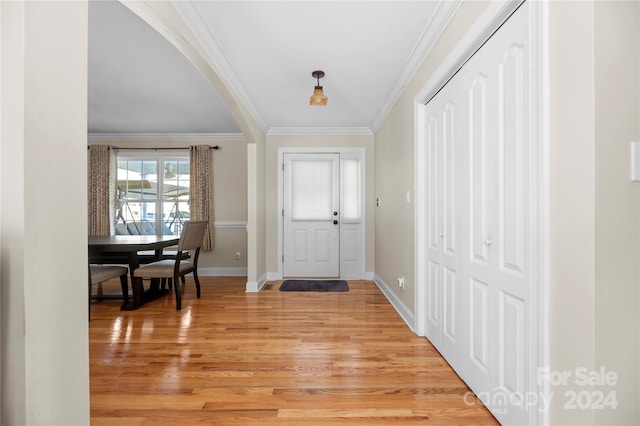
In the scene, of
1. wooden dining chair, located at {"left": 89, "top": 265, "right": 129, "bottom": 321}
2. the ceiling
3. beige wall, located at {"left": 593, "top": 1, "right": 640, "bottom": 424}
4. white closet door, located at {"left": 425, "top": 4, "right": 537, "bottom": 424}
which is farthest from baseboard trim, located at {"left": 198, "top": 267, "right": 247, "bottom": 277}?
beige wall, located at {"left": 593, "top": 1, "right": 640, "bottom": 424}

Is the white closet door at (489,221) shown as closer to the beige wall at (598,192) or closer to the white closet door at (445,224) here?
the white closet door at (445,224)

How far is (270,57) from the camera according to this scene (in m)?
2.73

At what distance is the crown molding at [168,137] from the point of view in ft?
17.7

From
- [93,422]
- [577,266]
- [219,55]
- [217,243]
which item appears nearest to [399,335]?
[577,266]

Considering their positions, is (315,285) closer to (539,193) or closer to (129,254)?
(129,254)

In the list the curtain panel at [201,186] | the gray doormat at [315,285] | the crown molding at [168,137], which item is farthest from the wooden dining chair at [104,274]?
the crown molding at [168,137]

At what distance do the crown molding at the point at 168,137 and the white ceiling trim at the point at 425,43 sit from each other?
2971mm

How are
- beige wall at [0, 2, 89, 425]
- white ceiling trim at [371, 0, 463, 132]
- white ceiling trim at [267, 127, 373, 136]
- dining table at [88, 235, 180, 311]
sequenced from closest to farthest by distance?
beige wall at [0, 2, 89, 425] < white ceiling trim at [371, 0, 463, 132] < dining table at [88, 235, 180, 311] < white ceiling trim at [267, 127, 373, 136]

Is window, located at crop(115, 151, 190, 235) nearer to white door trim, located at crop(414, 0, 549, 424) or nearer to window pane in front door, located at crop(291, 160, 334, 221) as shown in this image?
window pane in front door, located at crop(291, 160, 334, 221)

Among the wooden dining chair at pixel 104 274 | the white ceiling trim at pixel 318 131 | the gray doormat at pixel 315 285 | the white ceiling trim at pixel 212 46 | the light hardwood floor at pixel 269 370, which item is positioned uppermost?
the white ceiling trim at pixel 212 46

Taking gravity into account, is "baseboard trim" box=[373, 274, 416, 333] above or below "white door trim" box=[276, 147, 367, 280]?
below

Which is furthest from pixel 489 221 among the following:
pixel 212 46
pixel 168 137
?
pixel 168 137

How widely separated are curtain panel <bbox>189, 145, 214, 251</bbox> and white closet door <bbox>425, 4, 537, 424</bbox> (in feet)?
13.4

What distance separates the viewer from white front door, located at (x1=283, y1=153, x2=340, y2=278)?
502cm
